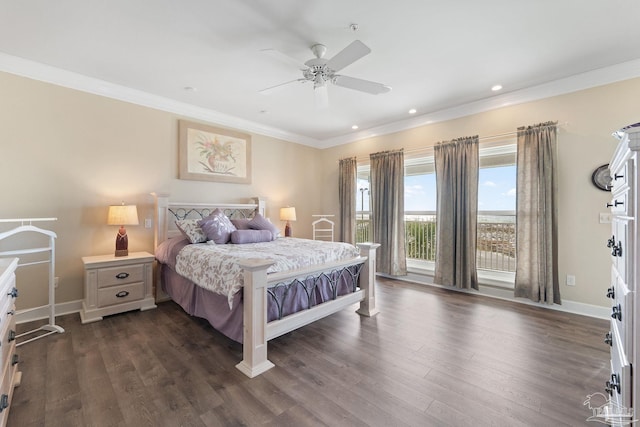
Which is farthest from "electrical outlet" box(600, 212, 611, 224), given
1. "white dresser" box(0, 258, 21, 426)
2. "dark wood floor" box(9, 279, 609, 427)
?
"white dresser" box(0, 258, 21, 426)

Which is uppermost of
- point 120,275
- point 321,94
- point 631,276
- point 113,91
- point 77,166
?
point 113,91

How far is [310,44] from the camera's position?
260 cm

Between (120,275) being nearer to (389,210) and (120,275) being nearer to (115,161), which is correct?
(115,161)

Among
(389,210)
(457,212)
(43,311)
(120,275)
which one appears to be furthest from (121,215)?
(457,212)

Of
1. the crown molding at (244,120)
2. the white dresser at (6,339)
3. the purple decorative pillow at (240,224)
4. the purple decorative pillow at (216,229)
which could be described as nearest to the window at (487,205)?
the crown molding at (244,120)

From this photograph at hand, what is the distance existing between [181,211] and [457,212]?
4.32 m

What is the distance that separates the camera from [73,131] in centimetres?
321

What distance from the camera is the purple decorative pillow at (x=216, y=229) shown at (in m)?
3.47

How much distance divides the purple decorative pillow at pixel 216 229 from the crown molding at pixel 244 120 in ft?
5.99

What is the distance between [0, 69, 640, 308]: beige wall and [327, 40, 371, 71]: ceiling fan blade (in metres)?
2.72

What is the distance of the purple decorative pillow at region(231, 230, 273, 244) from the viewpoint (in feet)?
11.7

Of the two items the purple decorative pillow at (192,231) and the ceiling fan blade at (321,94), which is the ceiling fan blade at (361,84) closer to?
the ceiling fan blade at (321,94)

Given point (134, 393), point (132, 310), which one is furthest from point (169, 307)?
point (134, 393)

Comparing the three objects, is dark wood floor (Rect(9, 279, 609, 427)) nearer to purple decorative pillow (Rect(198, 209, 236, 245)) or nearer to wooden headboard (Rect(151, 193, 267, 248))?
purple decorative pillow (Rect(198, 209, 236, 245))
